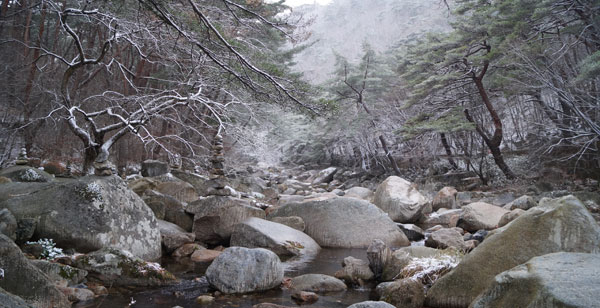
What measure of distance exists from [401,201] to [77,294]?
9048mm

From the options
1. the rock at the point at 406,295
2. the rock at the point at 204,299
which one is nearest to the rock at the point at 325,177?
the rock at the point at 406,295

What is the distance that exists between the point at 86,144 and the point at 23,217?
3.10m

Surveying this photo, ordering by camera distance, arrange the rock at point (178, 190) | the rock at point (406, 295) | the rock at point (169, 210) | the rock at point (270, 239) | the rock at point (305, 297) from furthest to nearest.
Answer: the rock at point (178, 190) → the rock at point (169, 210) → the rock at point (270, 239) → the rock at point (305, 297) → the rock at point (406, 295)

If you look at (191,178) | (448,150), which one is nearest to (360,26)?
(448,150)

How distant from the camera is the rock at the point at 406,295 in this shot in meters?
4.39

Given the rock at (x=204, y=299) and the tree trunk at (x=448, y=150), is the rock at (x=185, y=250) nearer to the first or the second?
the rock at (x=204, y=299)

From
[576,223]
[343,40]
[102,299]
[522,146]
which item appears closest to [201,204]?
[102,299]

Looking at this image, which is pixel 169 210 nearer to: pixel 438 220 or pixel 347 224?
pixel 347 224

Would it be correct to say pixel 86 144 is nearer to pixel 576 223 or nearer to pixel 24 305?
pixel 24 305

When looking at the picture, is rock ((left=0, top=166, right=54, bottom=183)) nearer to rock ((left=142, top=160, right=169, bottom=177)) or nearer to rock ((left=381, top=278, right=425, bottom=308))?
rock ((left=142, top=160, right=169, bottom=177))

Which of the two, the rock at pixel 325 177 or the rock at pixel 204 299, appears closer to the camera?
the rock at pixel 204 299

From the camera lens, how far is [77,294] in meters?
4.16

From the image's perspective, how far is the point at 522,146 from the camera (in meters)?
17.5

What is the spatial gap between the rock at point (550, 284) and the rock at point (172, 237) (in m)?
5.36
